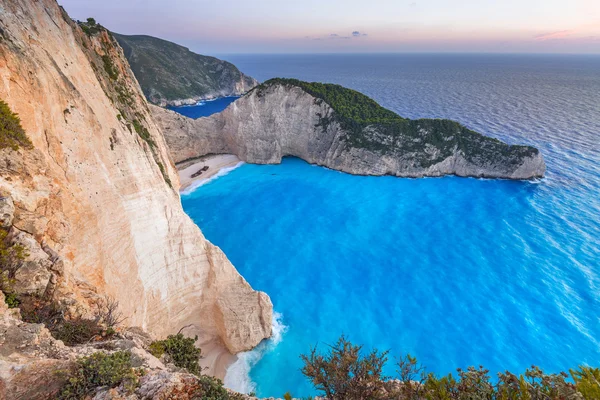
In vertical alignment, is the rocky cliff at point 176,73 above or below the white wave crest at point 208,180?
above

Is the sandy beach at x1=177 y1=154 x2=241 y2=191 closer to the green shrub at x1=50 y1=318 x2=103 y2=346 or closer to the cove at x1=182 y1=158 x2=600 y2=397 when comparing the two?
the cove at x1=182 y1=158 x2=600 y2=397

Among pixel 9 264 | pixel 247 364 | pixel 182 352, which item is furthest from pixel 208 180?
pixel 9 264

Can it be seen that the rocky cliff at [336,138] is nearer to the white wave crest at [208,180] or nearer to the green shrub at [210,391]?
the white wave crest at [208,180]

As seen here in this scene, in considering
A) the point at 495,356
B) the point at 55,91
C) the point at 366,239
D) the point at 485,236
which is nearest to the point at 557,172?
the point at 485,236

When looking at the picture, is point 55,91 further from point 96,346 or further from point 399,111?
point 399,111

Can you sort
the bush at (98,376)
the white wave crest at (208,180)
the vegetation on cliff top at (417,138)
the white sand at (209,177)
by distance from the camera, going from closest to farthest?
the bush at (98,376) < the white sand at (209,177) < the white wave crest at (208,180) < the vegetation on cliff top at (417,138)

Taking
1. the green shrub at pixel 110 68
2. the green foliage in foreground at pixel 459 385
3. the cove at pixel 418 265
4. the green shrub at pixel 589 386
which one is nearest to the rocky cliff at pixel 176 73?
the cove at pixel 418 265

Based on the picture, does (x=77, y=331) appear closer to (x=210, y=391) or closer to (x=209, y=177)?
(x=210, y=391)
